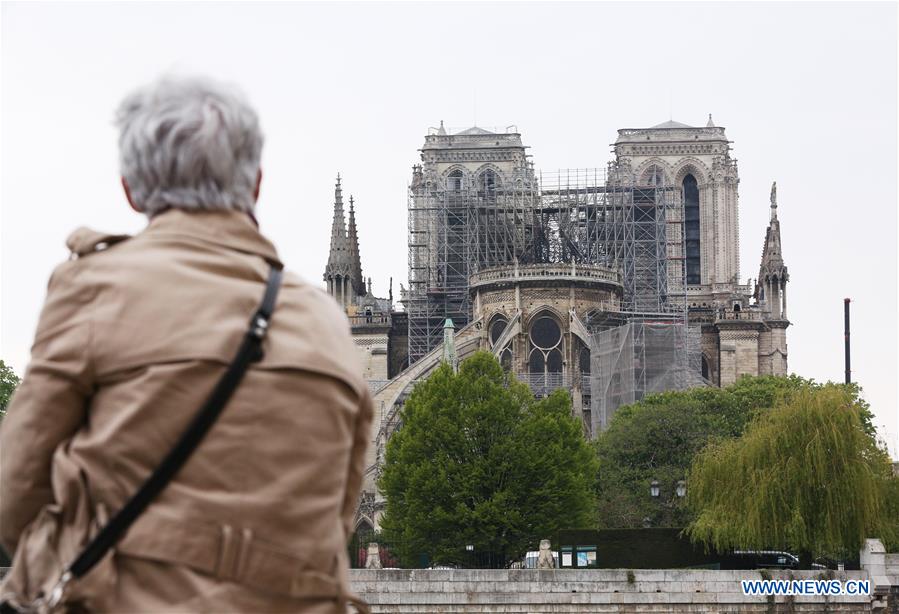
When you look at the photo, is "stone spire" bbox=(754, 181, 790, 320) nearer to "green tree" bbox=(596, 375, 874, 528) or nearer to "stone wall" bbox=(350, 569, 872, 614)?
"green tree" bbox=(596, 375, 874, 528)

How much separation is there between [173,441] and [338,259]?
298ft

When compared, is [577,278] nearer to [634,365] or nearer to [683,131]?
[634,365]

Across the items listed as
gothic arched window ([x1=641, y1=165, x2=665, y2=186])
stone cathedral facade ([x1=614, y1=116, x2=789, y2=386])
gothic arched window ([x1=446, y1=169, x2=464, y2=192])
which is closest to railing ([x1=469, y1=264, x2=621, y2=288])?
stone cathedral facade ([x1=614, y1=116, x2=789, y2=386])

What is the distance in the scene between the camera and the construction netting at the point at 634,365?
249 ft

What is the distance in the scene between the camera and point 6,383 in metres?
58.8

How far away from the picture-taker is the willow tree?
34688 millimetres

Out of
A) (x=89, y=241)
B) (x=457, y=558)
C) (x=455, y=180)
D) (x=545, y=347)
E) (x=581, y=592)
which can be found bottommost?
(x=581, y=592)

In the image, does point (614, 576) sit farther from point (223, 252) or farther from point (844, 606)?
point (223, 252)

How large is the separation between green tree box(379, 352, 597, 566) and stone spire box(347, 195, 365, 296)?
44497 millimetres

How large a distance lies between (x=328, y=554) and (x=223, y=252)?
25.3 inches

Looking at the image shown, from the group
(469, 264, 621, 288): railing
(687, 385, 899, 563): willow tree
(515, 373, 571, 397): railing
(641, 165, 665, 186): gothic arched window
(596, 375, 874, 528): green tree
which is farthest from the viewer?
(641, 165, 665, 186): gothic arched window

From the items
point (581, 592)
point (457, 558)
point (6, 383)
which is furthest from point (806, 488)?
point (6, 383)

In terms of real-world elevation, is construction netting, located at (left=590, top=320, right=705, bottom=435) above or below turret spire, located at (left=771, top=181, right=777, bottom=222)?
below

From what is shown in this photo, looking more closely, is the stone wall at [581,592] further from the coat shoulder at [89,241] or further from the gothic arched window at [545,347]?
the gothic arched window at [545,347]
